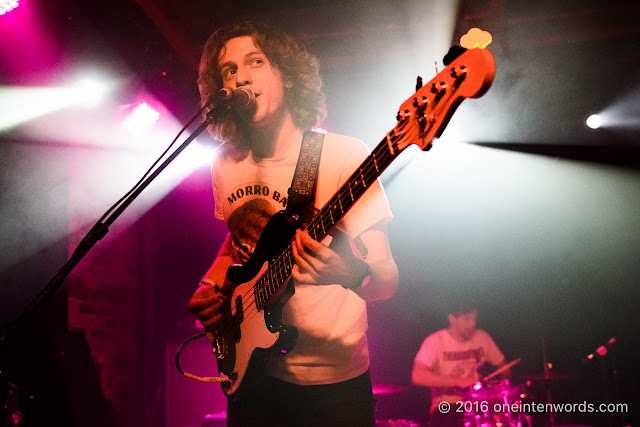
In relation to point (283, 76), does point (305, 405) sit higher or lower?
→ lower

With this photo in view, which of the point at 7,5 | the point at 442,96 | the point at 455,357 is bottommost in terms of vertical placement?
the point at 455,357

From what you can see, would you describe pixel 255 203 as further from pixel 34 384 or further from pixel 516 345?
pixel 516 345

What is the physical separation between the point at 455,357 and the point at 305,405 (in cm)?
270

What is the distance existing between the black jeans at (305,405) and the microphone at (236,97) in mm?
1023

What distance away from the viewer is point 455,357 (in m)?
4.17

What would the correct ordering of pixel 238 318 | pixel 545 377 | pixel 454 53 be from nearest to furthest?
pixel 454 53
pixel 238 318
pixel 545 377

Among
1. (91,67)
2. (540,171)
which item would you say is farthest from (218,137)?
(540,171)

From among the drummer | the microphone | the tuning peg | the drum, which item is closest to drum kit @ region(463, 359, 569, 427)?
the drum

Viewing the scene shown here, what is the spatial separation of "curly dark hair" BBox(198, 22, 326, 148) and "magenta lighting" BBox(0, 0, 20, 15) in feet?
3.99

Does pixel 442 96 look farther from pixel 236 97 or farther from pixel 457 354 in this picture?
pixel 457 354

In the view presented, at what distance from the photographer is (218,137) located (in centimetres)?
249

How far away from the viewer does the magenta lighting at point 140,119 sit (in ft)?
11.0

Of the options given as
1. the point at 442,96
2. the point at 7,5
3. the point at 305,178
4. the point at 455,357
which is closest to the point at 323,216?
the point at 305,178

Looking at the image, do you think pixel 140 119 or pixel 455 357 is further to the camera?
pixel 455 357
